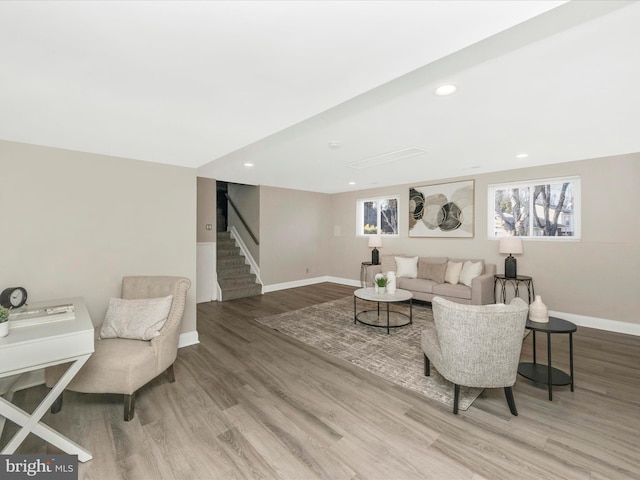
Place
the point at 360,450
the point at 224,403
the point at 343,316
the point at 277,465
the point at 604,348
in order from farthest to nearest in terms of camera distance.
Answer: the point at 343,316 → the point at 604,348 → the point at 224,403 → the point at 360,450 → the point at 277,465

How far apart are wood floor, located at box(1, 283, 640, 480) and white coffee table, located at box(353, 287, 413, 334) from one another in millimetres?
1153

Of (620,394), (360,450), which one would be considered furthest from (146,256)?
(620,394)

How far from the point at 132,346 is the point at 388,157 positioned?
357 centimetres

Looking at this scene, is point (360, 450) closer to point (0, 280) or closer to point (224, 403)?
point (224, 403)

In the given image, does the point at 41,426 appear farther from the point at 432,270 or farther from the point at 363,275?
the point at 363,275

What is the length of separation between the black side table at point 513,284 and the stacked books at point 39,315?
529 centimetres

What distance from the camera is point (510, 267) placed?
14.2ft

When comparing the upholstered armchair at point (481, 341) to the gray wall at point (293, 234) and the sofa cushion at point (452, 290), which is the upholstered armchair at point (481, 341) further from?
the gray wall at point (293, 234)

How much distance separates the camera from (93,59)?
1361 mm

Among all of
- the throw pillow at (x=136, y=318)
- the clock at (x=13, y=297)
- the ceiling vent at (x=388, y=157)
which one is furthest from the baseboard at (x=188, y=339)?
the ceiling vent at (x=388, y=157)

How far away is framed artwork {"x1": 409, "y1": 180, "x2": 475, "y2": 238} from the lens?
5.12m

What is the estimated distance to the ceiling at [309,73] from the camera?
111cm

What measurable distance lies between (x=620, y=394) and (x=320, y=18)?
356 cm

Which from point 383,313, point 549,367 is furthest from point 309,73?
point 383,313
